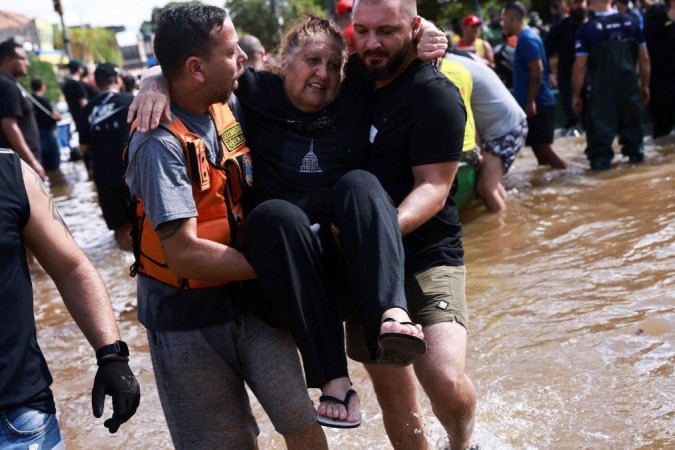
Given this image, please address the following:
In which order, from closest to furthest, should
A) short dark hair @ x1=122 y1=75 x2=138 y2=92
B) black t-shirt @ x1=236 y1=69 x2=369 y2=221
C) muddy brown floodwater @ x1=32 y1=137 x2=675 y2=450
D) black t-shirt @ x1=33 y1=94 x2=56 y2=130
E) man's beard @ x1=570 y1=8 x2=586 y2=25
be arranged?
black t-shirt @ x1=236 y1=69 x2=369 y2=221, muddy brown floodwater @ x1=32 y1=137 x2=675 y2=450, short dark hair @ x1=122 y1=75 x2=138 y2=92, man's beard @ x1=570 y1=8 x2=586 y2=25, black t-shirt @ x1=33 y1=94 x2=56 y2=130

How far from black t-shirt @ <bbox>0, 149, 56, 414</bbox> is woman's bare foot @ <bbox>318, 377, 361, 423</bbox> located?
0.86m

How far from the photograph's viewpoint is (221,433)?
3123 millimetres

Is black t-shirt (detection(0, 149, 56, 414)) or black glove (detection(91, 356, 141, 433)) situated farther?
black glove (detection(91, 356, 141, 433))

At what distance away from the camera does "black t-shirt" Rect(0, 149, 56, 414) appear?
2.48 meters

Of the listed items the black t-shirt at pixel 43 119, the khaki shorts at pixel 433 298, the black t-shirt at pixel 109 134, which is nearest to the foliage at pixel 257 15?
the black t-shirt at pixel 43 119

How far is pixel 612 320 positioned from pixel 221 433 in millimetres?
2800

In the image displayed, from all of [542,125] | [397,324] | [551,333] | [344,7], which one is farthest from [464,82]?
[397,324]

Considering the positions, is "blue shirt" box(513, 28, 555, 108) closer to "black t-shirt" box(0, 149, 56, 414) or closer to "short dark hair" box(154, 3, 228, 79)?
"short dark hair" box(154, 3, 228, 79)

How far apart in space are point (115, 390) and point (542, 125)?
7.61m

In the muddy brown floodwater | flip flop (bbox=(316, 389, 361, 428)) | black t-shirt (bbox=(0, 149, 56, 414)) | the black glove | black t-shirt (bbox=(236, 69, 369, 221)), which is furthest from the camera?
the muddy brown floodwater

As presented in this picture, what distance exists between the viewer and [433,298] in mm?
3369

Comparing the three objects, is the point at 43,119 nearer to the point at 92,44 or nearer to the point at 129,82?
the point at 129,82

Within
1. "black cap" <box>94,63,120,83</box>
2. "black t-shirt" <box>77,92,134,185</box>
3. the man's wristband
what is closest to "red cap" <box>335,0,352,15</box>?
"black t-shirt" <box>77,92,134,185</box>

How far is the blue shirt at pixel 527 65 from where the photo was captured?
930 centimetres
